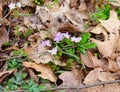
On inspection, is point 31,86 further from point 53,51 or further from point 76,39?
point 76,39

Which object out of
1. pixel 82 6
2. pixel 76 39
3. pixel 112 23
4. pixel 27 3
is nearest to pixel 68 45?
pixel 76 39

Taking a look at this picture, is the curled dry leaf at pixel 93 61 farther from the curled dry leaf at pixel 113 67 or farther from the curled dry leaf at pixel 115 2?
the curled dry leaf at pixel 115 2

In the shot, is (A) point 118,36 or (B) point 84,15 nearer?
(A) point 118,36

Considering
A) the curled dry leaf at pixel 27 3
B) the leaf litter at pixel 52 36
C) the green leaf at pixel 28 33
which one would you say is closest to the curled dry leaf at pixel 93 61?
the leaf litter at pixel 52 36

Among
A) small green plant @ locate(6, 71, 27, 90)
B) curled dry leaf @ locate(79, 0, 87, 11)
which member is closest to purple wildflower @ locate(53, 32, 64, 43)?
small green plant @ locate(6, 71, 27, 90)

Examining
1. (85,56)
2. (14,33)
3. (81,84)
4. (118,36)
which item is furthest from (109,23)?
(14,33)

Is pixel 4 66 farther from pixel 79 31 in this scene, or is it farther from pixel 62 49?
pixel 79 31
